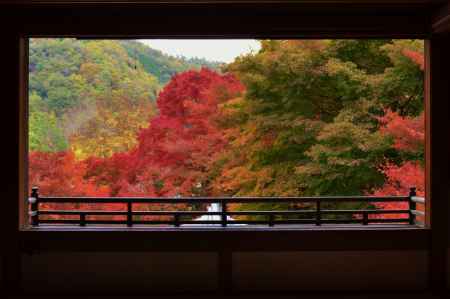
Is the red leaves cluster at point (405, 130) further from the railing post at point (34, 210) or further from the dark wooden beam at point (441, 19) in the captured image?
the railing post at point (34, 210)

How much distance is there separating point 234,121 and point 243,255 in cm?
659

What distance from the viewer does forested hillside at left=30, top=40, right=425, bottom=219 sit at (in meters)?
10.1

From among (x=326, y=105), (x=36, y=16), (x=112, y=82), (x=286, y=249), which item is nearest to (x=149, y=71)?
(x=112, y=82)

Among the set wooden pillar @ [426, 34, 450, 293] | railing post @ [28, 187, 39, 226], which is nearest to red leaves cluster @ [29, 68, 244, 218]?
railing post @ [28, 187, 39, 226]

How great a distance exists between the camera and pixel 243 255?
17.2ft

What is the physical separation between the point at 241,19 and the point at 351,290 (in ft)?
9.40

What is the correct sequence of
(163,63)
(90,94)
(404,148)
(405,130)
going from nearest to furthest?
(405,130)
(404,148)
(90,94)
(163,63)

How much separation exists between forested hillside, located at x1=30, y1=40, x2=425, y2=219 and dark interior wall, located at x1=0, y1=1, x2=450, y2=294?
453cm

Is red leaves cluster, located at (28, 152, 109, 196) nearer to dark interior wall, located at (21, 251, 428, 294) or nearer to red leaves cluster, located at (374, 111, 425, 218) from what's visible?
red leaves cluster, located at (374, 111, 425, 218)

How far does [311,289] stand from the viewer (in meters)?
5.27

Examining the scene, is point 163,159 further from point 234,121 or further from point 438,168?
point 438,168

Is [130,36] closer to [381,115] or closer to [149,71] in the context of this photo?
[381,115]

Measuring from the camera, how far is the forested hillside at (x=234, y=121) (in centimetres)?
1010

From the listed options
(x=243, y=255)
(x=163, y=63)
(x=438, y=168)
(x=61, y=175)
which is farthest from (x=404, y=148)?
(x=61, y=175)
